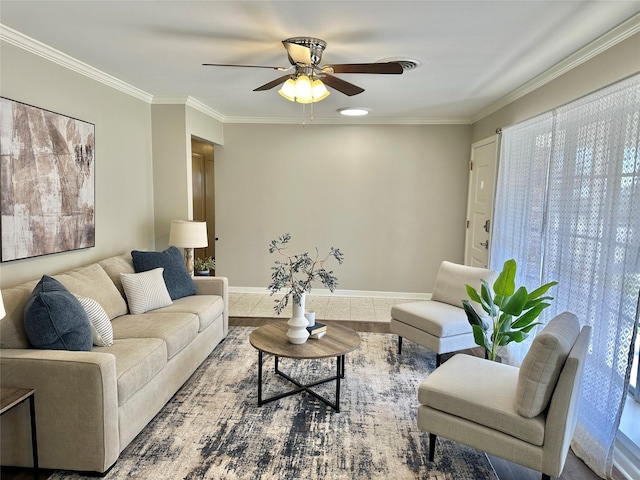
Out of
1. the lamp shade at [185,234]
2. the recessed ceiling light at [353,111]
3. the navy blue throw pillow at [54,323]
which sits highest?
the recessed ceiling light at [353,111]

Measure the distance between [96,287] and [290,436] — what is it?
5.91 ft

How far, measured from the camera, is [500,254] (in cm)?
A: 415

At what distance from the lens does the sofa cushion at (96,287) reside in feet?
9.29

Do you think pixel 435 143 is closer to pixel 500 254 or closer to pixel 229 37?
pixel 500 254

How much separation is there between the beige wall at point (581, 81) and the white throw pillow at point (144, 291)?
11.5 ft

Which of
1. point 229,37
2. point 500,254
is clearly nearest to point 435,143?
point 500,254

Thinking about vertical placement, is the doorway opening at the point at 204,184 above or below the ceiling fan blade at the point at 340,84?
below

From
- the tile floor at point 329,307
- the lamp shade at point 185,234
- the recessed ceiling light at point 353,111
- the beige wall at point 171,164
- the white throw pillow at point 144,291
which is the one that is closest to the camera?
the white throw pillow at point 144,291

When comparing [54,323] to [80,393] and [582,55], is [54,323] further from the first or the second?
[582,55]

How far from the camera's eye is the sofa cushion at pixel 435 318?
3322 millimetres

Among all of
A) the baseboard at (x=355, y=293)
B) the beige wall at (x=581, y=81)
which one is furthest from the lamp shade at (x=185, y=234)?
the beige wall at (x=581, y=81)

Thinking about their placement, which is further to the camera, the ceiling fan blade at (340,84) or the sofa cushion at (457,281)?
the sofa cushion at (457,281)

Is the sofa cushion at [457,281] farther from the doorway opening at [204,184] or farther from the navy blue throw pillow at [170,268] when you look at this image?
the doorway opening at [204,184]

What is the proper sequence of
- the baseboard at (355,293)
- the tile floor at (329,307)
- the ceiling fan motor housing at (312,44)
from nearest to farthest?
the ceiling fan motor housing at (312,44) < the tile floor at (329,307) < the baseboard at (355,293)
